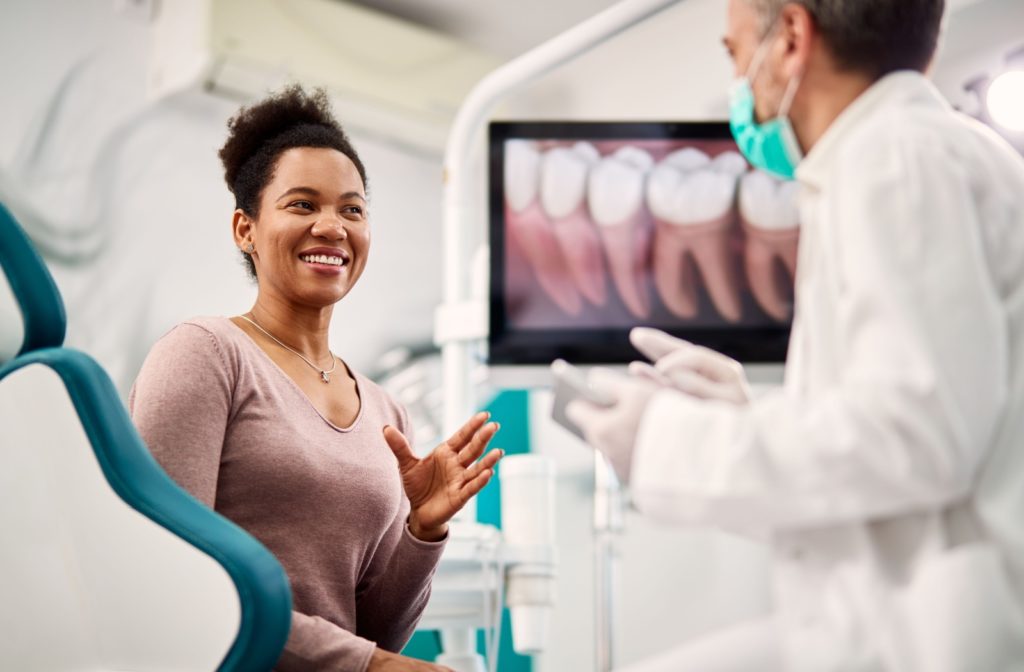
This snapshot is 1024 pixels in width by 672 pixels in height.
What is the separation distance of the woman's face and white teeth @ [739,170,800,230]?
1.11m

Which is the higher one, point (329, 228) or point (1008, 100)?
point (1008, 100)

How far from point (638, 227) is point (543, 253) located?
229 mm

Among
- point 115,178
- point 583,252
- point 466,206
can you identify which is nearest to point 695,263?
point 583,252

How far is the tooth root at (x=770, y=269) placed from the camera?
8.00 feet

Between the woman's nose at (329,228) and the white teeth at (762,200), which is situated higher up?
the white teeth at (762,200)

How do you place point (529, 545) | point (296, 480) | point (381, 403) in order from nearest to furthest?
point (296, 480)
point (381, 403)
point (529, 545)

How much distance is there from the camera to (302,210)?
1.63m

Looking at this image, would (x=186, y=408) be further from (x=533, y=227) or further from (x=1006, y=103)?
(x=1006, y=103)

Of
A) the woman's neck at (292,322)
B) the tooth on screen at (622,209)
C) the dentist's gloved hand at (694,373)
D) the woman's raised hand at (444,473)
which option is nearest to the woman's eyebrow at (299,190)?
the woman's neck at (292,322)

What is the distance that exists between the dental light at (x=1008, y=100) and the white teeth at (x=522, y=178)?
1033 mm

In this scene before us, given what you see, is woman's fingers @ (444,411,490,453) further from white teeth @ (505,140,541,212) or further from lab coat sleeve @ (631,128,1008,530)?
white teeth @ (505,140,541,212)

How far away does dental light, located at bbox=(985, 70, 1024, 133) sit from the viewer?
2385mm

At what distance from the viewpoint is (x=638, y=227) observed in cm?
247

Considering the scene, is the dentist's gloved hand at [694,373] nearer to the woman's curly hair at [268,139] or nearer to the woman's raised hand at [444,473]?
the woman's raised hand at [444,473]
